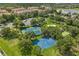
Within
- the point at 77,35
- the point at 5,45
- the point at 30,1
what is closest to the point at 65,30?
the point at 77,35

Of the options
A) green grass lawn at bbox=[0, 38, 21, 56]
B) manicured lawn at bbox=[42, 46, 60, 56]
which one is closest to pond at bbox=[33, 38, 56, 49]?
manicured lawn at bbox=[42, 46, 60, 56]

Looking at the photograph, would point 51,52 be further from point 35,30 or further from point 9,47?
point 9,47

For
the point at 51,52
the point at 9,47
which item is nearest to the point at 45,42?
the point at 51,52

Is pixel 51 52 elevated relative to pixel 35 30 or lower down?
lower down

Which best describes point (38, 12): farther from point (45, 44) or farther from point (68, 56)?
point (68, 56)

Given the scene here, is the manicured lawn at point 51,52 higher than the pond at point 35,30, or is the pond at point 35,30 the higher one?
the pond at point 35,30

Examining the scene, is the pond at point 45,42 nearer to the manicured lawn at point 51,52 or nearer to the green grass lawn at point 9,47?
the manicured lawn at point 51,52

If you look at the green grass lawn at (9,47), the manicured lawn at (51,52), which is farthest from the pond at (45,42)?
the green grass lawn at (9,47)

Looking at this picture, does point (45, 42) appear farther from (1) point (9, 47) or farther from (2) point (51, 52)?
(1) point (9, 47)

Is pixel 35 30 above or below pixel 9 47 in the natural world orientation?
above
